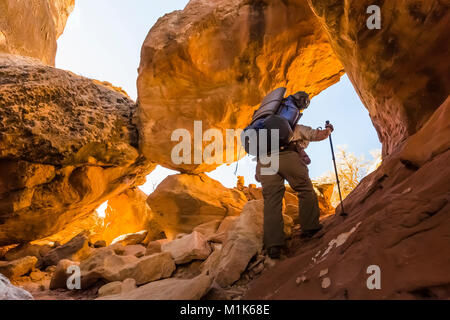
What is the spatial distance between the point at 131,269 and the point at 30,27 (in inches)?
406

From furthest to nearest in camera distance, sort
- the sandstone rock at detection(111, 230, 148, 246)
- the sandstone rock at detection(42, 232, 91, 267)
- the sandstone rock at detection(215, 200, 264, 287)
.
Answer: the sandstone rock at detection(111, 230, 148, 246) < the sandstone rock at detection(42, 232, 91, 267) < the sandstone rock at detection(215, 200, 264, 287)

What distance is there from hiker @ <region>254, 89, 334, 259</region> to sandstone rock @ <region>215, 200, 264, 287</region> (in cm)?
29

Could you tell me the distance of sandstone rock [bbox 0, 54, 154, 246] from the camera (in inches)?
258

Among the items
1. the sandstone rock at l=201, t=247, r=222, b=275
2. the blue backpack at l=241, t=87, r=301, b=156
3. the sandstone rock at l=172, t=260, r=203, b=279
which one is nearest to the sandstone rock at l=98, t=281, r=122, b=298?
the sandstone rock at l=172, t=260, r=203, b=279

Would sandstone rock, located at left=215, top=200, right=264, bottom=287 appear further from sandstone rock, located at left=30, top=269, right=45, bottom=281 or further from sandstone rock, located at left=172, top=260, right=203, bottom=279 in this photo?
sandstone rock, located at left=30, top=269, right=45, bottom=281

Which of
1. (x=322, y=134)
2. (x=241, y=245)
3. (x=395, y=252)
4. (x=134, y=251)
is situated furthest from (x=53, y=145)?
(x=395, y=252)

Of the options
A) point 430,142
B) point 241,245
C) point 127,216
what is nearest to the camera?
Result: point 430,142

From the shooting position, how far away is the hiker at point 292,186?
318cm

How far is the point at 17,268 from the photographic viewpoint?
6.67 m

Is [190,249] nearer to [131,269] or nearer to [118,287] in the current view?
[131,269]

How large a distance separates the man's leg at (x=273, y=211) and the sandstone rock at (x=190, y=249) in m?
1.40

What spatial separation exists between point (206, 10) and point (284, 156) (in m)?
5.59

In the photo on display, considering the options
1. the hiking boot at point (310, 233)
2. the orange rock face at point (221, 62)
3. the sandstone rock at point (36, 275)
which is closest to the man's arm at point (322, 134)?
the hiking boot at point (310, 233)
